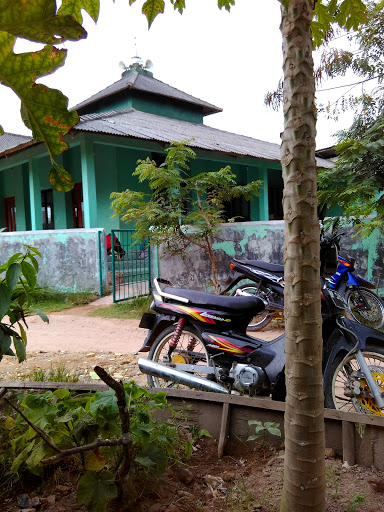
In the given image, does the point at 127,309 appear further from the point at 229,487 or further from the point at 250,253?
the point at 229,487

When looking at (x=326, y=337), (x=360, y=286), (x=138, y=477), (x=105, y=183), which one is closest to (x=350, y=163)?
(x=360, y=286)

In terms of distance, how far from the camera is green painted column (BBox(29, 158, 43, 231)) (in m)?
11.2

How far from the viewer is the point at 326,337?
2.58m

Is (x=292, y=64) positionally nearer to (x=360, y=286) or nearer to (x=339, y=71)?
(x=360, y=286)

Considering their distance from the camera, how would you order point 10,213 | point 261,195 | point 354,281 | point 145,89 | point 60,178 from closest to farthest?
point 60,178 → point 354,281 → point 261,195 → point 145,89 → point 10,213

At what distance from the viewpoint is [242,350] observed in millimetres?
2850

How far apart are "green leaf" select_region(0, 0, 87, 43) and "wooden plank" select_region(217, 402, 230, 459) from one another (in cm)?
170

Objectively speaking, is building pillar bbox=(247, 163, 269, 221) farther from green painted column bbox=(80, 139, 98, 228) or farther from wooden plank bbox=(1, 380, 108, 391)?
wooden plank bbox=(1, 380, 108, 391)

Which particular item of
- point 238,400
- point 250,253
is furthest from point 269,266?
point 238,400

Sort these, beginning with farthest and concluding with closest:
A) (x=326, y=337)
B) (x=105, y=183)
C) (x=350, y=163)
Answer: (x=105, y=183) < (x=350, y=163) < (x=326, y=337)

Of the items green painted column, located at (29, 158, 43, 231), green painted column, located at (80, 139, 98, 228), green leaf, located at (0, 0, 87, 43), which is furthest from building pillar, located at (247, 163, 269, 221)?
green leaf, located at (0, 0, 87, 43)

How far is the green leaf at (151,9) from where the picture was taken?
5.68 feet

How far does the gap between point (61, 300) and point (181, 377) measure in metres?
6.46

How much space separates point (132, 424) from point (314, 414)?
2.12 ft
